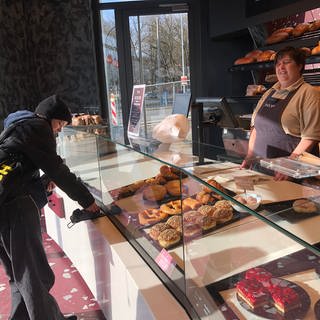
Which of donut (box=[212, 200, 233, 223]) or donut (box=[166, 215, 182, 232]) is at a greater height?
donut (box=[212, 200, 233, 223])

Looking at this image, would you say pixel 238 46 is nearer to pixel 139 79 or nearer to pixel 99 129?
pixel 139 79

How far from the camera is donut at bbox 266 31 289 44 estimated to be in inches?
123

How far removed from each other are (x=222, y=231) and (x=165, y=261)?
27 centimetres

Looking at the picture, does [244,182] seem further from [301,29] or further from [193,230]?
[301,29]

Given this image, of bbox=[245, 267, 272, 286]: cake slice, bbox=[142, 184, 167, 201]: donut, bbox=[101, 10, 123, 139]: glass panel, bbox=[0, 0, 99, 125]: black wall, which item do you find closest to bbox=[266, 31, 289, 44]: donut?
bbox=[101, 10, 123, 139]: glass panel

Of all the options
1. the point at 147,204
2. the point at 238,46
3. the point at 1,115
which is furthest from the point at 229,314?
the point at 238,46

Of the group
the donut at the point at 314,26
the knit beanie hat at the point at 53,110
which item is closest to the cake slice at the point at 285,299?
the knit beanie hat at the point at 53,110

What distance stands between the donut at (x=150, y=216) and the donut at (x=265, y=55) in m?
2.32

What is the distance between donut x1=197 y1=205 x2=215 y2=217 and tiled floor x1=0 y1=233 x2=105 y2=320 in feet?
3.45

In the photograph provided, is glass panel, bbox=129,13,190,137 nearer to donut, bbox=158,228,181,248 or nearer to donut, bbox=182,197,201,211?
donut, bbox=158,228,181,248

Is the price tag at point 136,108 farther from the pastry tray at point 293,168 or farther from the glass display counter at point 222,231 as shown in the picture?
the pastry tray at point 293,168

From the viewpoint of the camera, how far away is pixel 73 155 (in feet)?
8.29

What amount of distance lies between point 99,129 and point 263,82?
2211 mm

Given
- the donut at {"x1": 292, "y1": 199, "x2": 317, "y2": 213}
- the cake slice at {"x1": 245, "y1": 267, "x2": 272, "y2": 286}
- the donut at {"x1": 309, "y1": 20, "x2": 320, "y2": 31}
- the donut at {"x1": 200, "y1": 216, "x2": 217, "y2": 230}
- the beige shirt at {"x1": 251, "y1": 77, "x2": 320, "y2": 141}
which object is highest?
the donut at {"x1": 309, "y1": 20, "x2": 320, "y2": 31}
